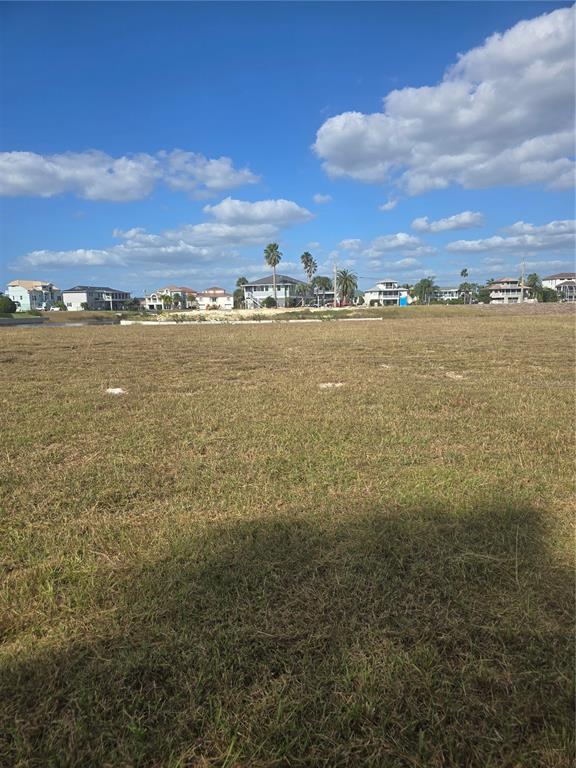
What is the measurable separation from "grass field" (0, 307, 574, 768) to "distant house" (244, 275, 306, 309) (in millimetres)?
94446

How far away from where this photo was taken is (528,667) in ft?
5.77

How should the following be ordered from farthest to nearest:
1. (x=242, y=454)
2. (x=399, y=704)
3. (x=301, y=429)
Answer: (x=301, y=429), (x=242, y=454), (x=399, y=704)

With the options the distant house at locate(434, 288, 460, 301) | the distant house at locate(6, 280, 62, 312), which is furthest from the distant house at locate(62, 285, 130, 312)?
the distant house at locate(434, 288, 460, 301)

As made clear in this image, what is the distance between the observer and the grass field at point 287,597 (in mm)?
1509

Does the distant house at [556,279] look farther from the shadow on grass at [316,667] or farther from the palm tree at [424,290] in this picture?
the shadow on grass at [316,667]

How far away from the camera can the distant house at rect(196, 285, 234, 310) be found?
115450mm

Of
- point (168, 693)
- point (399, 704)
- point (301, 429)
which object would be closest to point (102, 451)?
point (301, 429)

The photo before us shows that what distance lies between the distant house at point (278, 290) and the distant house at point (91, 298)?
111 ft

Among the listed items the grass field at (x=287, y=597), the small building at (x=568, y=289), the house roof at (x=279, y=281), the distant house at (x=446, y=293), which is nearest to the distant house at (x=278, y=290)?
the house roof at (x=279, y=281)

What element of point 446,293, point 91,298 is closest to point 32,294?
point 91,298

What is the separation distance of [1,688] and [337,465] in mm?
2703

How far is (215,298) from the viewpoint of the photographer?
12775cm

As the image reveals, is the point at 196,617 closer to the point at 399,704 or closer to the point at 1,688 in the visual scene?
the point at 1,688

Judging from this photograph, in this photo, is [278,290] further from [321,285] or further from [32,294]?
[32,294]
